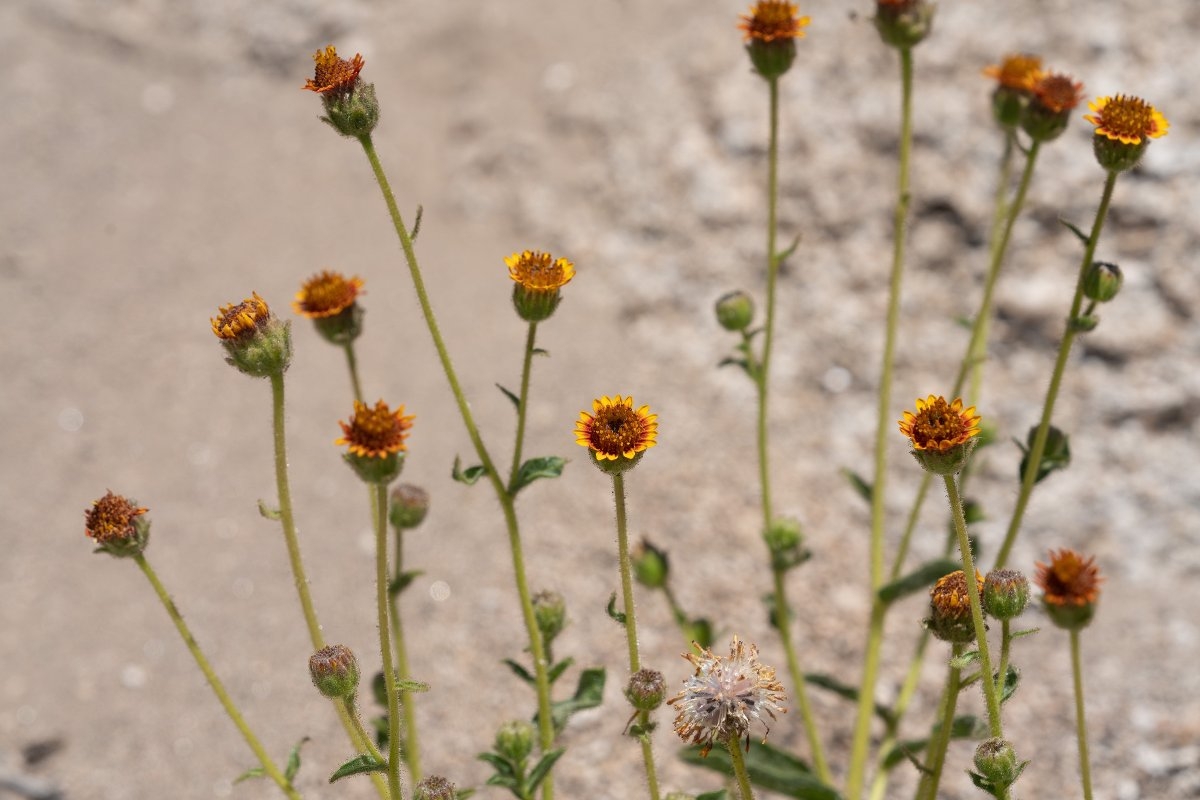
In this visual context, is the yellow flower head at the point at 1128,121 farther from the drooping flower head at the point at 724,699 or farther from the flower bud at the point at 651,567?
the flower bud at the point at 651,567

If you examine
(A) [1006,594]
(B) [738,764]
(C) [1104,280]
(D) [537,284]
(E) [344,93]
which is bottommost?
(B) [738,764]

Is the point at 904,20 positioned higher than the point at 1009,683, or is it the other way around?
the point at 904,20

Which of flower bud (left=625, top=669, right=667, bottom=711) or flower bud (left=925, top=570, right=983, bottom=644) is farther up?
flower bud (left=925, top=570, right=983, bottom=644)

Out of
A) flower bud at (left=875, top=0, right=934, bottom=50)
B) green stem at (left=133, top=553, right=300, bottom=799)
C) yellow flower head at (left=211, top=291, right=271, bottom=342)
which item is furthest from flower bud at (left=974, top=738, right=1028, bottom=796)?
flower bud at (left=875, top=0, right=934, bottom=50)

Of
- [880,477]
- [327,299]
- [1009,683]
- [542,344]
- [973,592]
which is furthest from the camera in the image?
[542,344]

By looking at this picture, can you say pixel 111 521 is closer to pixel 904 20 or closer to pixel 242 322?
pixel 242 322

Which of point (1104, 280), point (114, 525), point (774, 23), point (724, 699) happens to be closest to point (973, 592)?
point (724, 699)

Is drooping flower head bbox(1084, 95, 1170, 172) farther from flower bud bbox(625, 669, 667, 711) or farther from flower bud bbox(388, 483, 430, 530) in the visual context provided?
flower bud bbox(388, 483, 430, 530)
